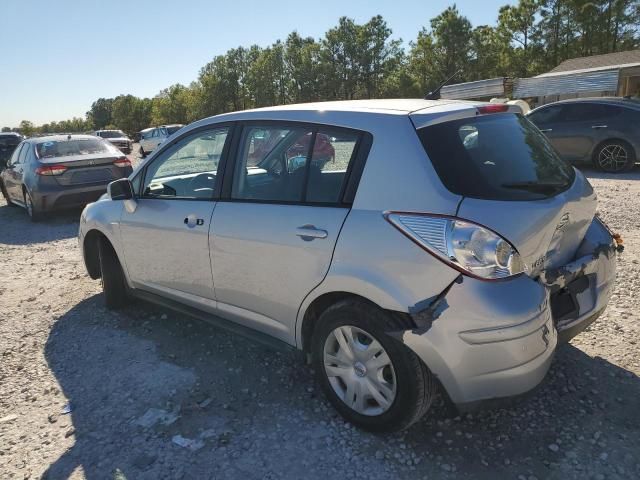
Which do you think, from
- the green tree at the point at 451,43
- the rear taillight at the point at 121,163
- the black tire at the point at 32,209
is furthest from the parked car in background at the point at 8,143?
the green tree at the point at 451,43

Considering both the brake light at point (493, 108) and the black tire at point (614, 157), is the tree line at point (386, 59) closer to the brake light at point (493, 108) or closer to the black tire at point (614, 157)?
the black tire at point (614, 157)

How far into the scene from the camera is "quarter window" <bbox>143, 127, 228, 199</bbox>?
337 centimetres

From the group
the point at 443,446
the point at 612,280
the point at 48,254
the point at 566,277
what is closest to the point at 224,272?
the point at 443,446

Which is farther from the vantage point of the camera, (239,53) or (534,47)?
(239,53)

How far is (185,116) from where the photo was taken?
8050 cm

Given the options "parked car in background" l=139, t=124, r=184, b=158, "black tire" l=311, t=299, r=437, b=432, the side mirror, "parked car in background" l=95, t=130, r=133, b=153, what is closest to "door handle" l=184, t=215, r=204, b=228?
the side mirror

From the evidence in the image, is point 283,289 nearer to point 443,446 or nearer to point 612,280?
point 443,446

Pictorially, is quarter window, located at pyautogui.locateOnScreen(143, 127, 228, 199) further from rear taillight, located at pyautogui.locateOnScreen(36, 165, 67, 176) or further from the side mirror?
rear taillight, located at pyautogui.locateOnScreen(36, 165, 67, 176)

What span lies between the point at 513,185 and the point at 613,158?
9690 mm

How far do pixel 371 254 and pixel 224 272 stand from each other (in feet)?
3.89

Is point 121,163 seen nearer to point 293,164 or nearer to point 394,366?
point 293,164

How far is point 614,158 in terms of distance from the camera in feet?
34.1

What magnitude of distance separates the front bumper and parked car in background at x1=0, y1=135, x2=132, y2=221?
7.95 meters

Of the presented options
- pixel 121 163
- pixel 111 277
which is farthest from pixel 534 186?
pixel 121 163
